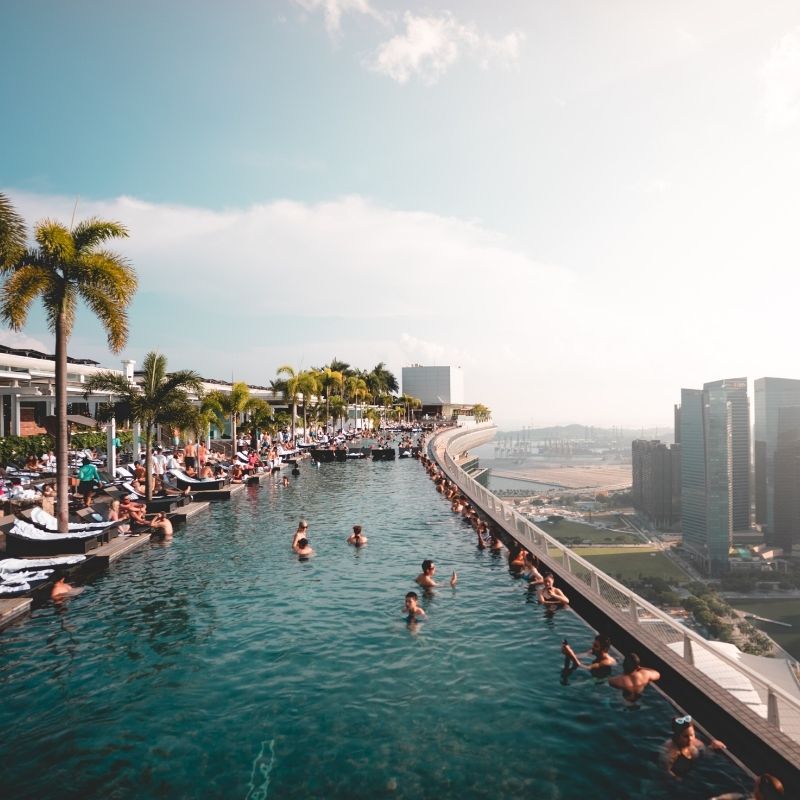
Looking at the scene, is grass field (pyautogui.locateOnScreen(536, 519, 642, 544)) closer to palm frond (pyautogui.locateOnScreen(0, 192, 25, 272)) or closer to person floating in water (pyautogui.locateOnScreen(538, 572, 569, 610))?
person floating in water (pyautogui.locateOnScreen(538, 572, 569, 610))

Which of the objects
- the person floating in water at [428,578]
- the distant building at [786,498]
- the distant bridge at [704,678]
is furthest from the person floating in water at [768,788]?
the distant building at [786,498]

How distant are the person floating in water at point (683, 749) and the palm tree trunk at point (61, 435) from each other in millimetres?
15352

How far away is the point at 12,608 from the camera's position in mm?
11586

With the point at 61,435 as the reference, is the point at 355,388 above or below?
above

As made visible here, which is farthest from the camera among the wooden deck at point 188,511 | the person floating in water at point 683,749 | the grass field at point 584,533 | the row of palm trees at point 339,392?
the grass field at point 584,533

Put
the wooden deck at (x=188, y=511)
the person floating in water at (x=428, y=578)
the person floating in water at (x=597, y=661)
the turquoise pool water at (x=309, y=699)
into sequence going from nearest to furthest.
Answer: the turquoise pool water at (x=309, y=699)
the person floating in water at (x=597, y=661)
the person floating in water at (x=428, y=578)
the wooden deck at (x=188, y=511)

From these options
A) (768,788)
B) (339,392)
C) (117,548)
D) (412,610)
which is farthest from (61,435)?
(339,392)

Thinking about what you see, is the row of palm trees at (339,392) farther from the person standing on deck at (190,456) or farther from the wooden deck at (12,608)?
the wooden deck at (12,608)

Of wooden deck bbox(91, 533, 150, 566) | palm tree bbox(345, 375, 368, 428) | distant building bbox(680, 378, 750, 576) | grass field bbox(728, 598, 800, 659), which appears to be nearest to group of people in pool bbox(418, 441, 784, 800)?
wooden deck bbox(91, 533, 150, 566)

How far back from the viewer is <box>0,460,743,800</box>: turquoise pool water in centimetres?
669

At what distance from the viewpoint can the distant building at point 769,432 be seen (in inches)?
6191

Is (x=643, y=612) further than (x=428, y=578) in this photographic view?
No

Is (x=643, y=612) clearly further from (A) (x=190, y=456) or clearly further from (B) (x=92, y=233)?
(A) (x=190, y=456)

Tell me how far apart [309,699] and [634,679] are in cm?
457
